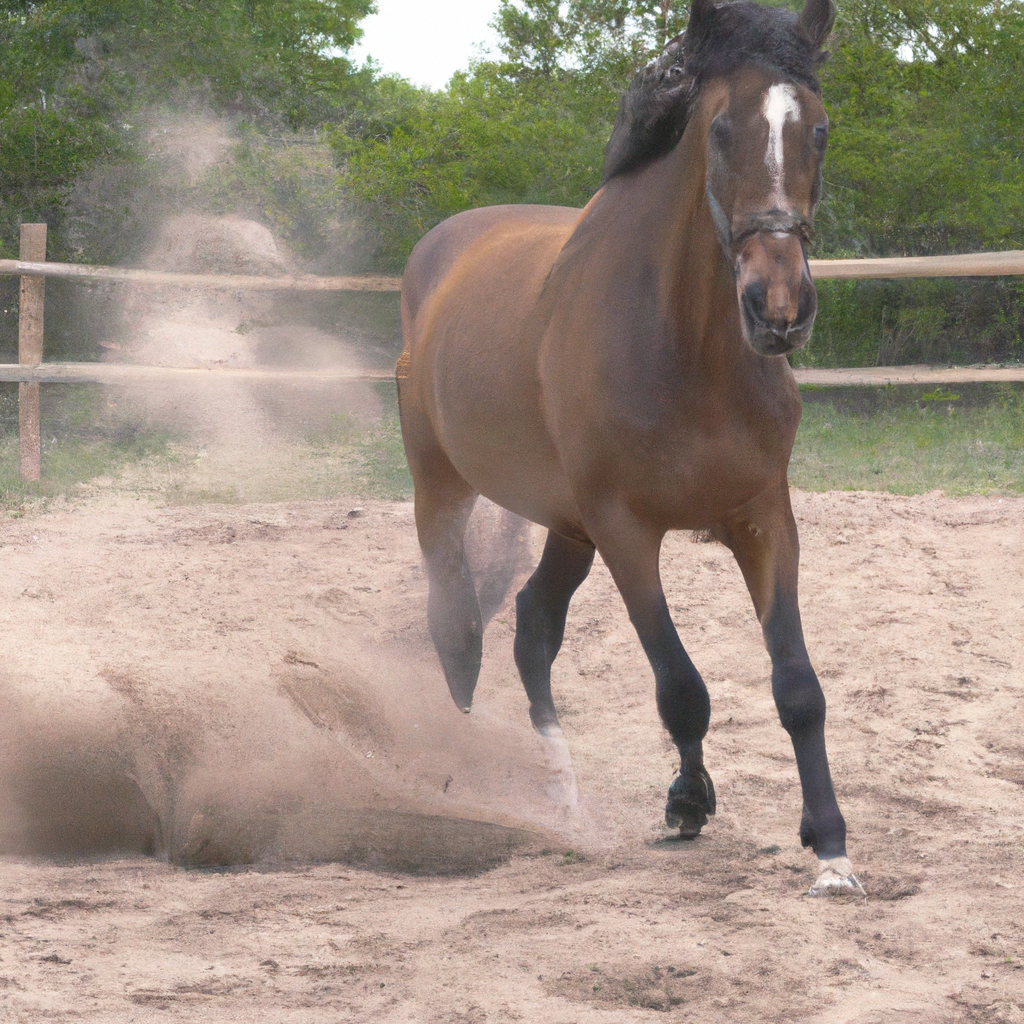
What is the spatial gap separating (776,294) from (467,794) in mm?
2009

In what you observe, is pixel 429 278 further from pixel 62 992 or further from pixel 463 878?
pixel 62 992

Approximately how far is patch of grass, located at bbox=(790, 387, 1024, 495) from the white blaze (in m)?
4.54

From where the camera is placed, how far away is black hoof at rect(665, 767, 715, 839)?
319cm

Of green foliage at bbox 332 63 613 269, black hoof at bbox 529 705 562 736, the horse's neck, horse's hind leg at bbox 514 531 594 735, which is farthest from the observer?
green foliage at bbox 332 63 613 269

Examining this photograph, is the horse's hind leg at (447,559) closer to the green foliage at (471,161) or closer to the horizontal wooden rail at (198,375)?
the horizontal wooden rail at (198,375)

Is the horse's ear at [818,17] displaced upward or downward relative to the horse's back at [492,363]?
upward

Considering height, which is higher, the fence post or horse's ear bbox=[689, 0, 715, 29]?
horse's ear bbox=[689, 0, 715, 29]

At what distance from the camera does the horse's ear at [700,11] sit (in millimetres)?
2613

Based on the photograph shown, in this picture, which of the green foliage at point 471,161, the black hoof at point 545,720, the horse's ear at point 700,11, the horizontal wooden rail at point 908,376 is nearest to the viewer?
the horse's ear at point 700,11

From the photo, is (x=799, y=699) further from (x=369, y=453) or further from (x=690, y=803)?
(x=369, y=453)

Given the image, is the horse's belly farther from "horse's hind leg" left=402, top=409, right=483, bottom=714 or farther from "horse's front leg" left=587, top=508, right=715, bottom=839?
"horse's hind leg" left=402, top=409, right=483, bottom=714

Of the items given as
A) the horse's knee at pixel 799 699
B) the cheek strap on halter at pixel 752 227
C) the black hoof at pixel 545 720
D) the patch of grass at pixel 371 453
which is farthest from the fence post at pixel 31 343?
the cheek strap on halter at pixel 752 227

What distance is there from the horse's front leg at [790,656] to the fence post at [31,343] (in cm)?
616

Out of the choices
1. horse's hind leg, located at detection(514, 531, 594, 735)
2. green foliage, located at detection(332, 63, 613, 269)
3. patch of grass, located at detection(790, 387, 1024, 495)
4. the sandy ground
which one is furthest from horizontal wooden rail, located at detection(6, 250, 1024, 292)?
horse's hind leg, located at detection(514, 531, 594, 735)
